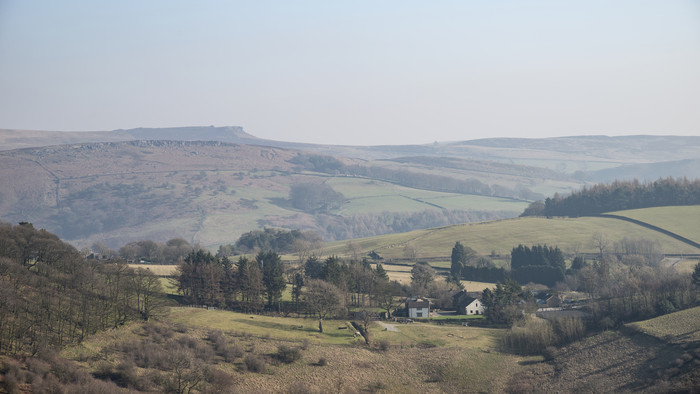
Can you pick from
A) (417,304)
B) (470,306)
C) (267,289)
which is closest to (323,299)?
(267,289)

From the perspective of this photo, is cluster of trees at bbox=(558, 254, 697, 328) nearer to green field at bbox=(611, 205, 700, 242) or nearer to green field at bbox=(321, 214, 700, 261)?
green field at bbox=(321, 214, 700, 261)

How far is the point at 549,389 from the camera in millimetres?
54000

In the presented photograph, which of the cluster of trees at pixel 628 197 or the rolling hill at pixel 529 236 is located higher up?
the cluster of trees at pixel 628 197

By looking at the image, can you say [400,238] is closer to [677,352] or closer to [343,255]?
[343,255]

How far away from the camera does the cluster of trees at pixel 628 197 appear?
15475cm

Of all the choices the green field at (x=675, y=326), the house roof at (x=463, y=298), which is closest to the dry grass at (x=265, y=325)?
the house roof at (x=463, y=298)

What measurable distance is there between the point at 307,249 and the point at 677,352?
93442 mm

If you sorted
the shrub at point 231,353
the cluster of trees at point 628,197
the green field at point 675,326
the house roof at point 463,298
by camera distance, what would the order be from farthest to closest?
1. the cluster of trees at point 628,197
2. the house roof at point 463,298
3. the green field at point 675,326
4. the shrub at point 231,353

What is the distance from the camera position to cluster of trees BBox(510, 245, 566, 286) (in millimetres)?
105000

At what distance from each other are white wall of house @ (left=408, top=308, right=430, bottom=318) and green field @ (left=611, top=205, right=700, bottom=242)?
234 ft

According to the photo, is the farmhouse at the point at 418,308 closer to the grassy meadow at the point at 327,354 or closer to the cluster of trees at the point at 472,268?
the grassy meadow at the point at 327,354

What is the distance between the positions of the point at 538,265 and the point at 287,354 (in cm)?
6537

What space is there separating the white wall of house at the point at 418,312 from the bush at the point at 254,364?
95.4 ft

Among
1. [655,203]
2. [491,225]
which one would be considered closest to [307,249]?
[491,225]
